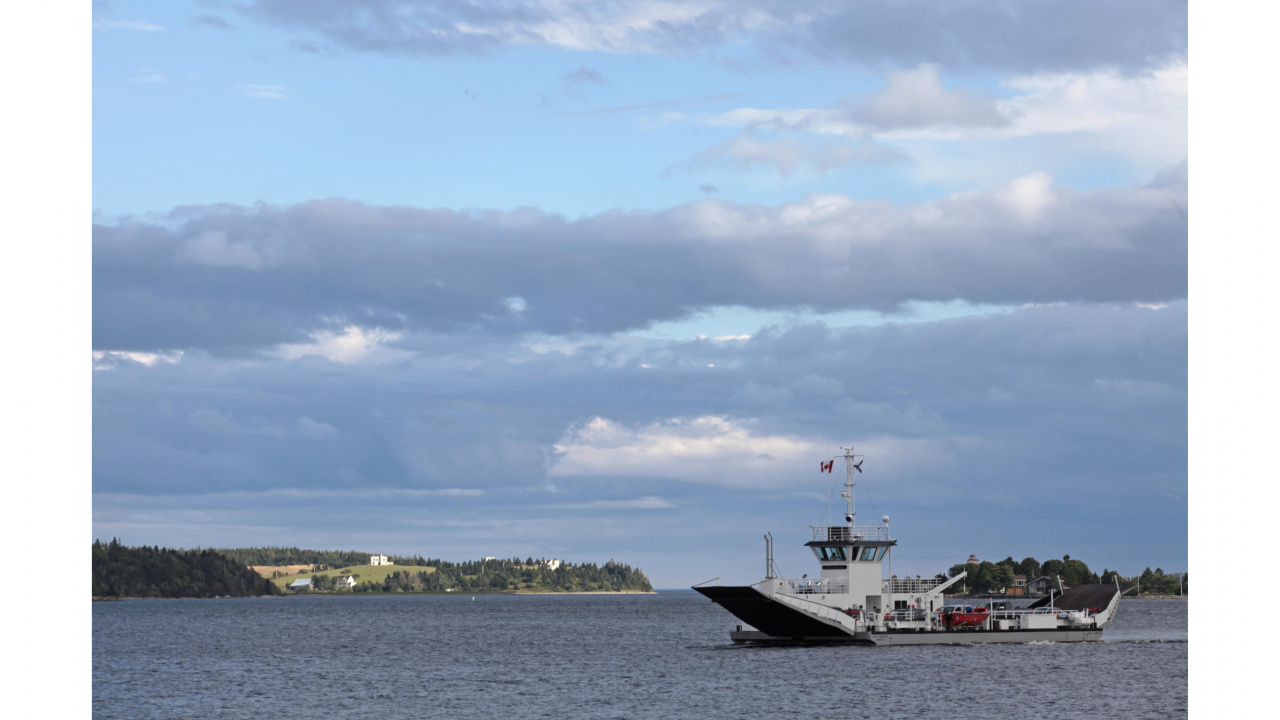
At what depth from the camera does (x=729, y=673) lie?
7688cm

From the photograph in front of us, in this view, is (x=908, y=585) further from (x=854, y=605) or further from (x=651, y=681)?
(x=651, y=681)

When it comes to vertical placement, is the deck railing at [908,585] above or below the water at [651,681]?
above

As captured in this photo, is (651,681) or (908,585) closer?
(651,681)

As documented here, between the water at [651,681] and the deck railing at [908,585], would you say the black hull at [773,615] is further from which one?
the deck railing at [908,585]

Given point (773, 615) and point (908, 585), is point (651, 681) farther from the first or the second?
point (908, 585)

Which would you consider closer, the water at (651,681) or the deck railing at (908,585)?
the water at (651,681)

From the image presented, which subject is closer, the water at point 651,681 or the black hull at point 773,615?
the water at point 651,681

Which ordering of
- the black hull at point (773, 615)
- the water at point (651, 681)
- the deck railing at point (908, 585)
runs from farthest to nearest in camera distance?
1. the deck railing at point (908, 585)
2. the black hull at point (773, 615)
3. the water at point (651, 681)

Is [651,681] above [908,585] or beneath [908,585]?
beneath

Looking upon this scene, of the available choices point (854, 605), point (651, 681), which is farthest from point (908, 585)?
point (651, 681)

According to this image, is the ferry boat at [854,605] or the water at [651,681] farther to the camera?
the ferry boat at [854,605]

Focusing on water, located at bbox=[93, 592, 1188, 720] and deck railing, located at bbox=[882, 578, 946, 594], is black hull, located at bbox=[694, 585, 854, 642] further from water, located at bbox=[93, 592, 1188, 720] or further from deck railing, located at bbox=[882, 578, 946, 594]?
deck railing, located at bbox=[882, 578, 946, 594]

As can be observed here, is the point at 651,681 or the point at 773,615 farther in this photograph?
the point at 773,615

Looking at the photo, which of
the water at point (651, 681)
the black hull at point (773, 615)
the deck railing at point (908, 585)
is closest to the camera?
the water at point (651, 681)
